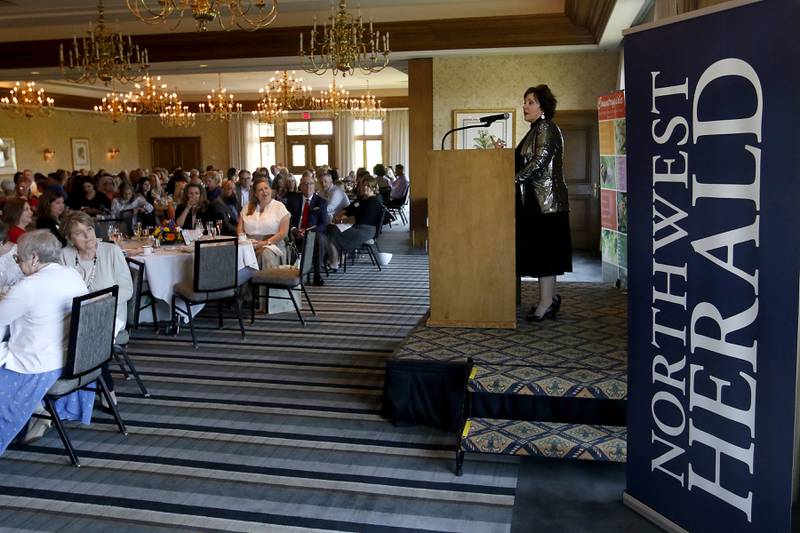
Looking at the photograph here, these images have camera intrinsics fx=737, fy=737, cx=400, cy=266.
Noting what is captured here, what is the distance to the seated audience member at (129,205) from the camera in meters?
10.7

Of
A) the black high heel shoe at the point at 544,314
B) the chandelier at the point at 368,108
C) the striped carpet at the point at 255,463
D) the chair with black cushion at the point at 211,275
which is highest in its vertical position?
the chandelier at the point at 368,108

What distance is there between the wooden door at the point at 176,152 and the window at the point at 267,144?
6.45ft

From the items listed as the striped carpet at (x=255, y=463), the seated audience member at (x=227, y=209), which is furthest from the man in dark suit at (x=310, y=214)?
the striped carpet at (x=255, y=463)

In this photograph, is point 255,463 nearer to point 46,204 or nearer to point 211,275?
point 211,275

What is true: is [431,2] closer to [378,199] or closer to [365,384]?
[378,199]

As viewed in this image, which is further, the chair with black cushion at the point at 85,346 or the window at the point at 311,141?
the window at the point at 311,141

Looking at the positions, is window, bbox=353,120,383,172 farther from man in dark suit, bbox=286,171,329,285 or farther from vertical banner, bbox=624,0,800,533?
vertical banner, bbox=624,0,800,533

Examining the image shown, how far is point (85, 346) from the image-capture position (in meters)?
3.97

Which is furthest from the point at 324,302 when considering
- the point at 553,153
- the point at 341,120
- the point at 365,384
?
the point at 341,120

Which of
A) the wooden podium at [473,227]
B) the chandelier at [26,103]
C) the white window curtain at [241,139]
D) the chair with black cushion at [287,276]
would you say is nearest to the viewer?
the wooden podium at [473,227]

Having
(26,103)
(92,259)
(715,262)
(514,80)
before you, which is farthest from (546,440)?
(26,103)

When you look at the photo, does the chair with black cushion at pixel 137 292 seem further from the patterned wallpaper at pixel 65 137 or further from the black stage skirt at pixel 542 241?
the patterned wallpaper at pixel 65 137

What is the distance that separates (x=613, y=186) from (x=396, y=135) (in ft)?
48.9

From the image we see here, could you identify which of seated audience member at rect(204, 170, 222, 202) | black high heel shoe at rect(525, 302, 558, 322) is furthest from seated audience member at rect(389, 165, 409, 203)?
black high heel shoe at rect(525, 302, 558, 322)
